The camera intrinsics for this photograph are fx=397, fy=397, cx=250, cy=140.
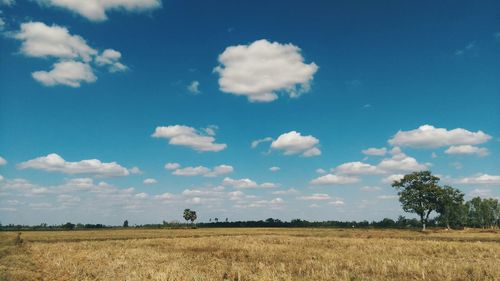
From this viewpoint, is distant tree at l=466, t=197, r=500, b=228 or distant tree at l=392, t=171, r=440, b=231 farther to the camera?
distant tree at l=466, t=197, r=500, b=228

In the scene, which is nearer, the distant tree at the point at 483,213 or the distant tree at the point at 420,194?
the distant tree at the point at 420,194

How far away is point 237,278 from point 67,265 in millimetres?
14192

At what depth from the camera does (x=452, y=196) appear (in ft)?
365

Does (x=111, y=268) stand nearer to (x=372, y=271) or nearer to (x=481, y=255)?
(x=372, y=271)

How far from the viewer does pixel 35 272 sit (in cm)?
2606

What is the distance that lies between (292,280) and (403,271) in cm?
711

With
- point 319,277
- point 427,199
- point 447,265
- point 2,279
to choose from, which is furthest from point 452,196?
point 2,279

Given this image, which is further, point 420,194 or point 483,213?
point 483,213

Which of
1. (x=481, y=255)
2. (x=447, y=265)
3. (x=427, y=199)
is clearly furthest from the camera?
(x=427, y=199)

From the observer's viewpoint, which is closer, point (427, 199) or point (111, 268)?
point (111, 268)

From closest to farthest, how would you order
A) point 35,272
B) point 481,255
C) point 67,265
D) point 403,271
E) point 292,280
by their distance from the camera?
point 292,280 → point 403,271 → point 35,272 → point 67,265 → point 481,255

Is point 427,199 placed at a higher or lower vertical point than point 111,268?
higher

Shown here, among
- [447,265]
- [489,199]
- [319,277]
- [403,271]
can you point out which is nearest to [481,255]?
[447,265]

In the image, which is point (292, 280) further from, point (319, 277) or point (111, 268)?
point (111, 268)
